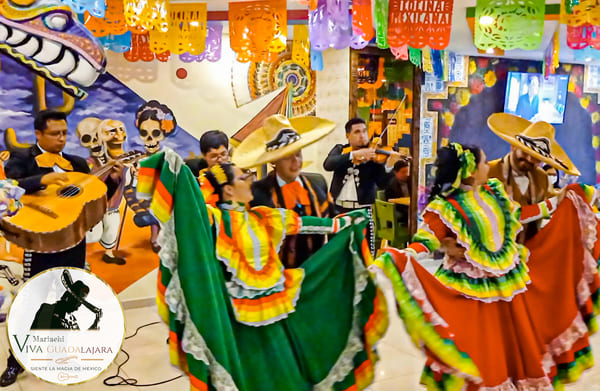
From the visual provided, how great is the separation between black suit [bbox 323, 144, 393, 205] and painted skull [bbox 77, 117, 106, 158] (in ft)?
6.22

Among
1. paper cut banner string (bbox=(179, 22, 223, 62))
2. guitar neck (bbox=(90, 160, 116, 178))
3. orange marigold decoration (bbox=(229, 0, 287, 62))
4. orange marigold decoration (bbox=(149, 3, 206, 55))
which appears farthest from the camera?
paper cut banner string (bbox=(179, 22, 223, 62))

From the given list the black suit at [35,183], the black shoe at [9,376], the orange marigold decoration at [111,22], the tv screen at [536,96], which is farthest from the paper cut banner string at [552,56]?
the black shoe at [9,376]

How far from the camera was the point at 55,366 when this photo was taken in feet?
11.4

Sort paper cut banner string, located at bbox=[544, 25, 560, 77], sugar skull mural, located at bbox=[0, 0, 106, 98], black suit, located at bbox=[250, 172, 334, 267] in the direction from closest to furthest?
black suit, located at bbox=[250, 172, 334, 267] < sugar skull mural, located at bbox=[0, 0, 106, 98] < paper cut banner string, located at bbox=[544, 25, 560, 77]

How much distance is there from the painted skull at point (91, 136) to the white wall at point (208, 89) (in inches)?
17.5

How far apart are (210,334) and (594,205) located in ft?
7.47

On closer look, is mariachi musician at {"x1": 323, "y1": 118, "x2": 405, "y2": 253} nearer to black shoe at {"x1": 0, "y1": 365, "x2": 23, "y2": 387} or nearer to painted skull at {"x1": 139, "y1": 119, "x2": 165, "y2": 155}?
painted skull at {"x1": 139, "y1": 119, "x2": 165, "y2": 155}

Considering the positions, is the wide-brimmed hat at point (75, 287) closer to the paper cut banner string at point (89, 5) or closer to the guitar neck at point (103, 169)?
the guitar neck at point (103, 169)

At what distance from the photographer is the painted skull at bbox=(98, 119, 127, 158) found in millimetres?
5230

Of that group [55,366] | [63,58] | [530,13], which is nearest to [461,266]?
[530,13]

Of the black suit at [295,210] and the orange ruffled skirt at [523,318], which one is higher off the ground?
the black suit at [295,210]

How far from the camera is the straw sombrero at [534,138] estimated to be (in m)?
3.48

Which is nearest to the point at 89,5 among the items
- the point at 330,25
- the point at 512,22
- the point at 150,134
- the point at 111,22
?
the point at 111,22

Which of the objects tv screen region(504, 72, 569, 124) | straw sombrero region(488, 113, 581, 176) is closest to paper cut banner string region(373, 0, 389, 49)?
straw sombrero region(488, 113, 581, 176)
